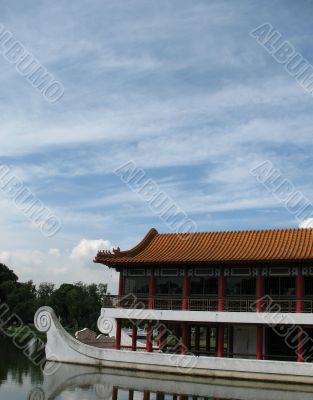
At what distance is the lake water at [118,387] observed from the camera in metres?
18.1

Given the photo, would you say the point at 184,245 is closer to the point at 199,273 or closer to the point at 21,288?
the point at 199,273

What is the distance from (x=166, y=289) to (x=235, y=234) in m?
4.22

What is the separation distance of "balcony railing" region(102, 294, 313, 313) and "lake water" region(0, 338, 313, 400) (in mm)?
3251

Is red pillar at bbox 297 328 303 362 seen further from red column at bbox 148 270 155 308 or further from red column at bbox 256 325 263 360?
red column at bbox 148 270 155 308

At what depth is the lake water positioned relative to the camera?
1806cm

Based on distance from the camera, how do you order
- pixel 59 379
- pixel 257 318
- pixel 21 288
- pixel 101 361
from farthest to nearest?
pixel 21 288
pixel 101 361
pixel 257 318
pixel 59 379

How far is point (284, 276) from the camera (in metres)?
23.9

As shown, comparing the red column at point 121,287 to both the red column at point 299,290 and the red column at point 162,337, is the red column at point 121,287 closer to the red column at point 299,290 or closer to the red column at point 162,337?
the red column at point 162,337

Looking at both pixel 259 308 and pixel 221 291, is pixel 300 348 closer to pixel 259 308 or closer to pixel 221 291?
pixel 259 308

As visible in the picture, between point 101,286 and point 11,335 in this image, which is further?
point 101,286

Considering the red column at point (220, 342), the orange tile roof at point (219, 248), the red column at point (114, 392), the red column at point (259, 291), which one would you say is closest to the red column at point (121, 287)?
the orange tile roof at point (219, 248)

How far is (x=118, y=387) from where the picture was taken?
19.9 m

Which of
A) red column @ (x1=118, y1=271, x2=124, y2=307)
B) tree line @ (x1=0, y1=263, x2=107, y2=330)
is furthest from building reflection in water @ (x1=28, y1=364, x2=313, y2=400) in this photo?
tree line @ (x1=0, y1=263, x2=107, y2=330)

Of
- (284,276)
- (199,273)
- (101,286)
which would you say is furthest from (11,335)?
(284,276)
